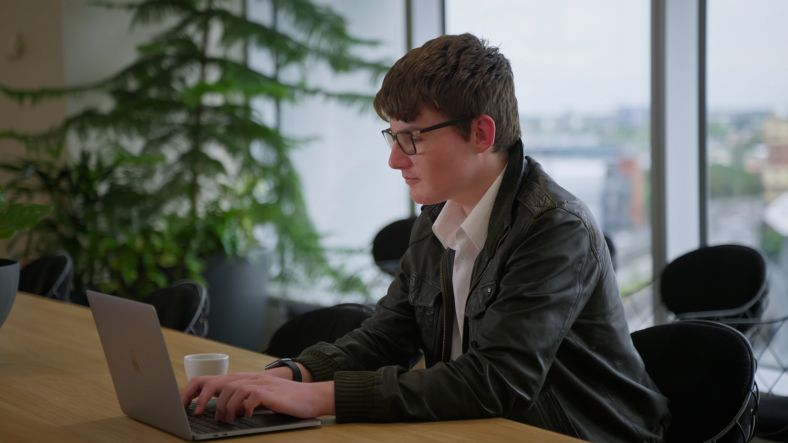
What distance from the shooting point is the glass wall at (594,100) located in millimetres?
4691

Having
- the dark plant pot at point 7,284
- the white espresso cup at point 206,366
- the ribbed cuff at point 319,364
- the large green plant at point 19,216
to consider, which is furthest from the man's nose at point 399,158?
the dark plant pot at point 7,284

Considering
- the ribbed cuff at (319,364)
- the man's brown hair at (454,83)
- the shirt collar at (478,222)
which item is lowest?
the ribbed cuff at (319,364)

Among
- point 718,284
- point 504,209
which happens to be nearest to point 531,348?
point 504,209

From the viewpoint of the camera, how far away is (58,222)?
5.93 meters

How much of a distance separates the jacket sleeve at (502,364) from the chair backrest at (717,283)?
1.89 m

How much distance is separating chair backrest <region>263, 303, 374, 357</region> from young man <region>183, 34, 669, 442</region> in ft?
1.35

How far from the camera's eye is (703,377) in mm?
2072

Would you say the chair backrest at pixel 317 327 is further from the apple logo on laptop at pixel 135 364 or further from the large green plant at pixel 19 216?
the apple logo on laptop at pixel 135 364

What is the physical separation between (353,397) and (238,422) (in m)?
0.21

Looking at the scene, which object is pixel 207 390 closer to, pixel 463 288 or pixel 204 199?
pixel 463 288

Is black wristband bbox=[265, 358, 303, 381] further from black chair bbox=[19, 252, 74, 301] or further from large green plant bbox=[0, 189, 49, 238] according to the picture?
black chair bbox=[19, 252, 74, 301]

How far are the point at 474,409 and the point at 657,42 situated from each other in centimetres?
297

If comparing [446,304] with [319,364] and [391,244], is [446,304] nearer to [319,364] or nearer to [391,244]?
[319,364]

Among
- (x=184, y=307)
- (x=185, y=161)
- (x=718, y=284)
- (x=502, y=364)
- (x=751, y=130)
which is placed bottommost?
(x=718, y=284)
